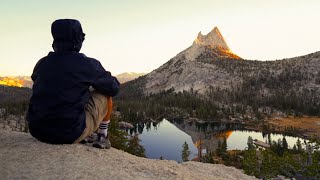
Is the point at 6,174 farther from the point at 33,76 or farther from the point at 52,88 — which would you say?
the point at 33,76

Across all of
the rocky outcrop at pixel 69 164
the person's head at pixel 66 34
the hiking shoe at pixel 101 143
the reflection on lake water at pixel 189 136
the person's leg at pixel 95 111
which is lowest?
the reflection on lake water at pixel 189 136

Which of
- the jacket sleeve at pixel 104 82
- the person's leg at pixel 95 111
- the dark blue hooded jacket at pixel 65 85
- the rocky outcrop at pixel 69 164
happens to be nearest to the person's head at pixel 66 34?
the dark blue hooded jacket at pixel 65 85

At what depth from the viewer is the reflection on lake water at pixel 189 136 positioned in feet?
321

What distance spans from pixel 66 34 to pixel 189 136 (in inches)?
4728

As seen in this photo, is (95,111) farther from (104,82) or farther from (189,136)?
(189,136)

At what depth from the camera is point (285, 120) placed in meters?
167

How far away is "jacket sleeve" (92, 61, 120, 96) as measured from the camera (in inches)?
334

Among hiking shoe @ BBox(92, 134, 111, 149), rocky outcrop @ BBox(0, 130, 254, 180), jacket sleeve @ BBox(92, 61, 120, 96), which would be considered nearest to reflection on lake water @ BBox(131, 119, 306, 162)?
hiking shoe @ BBox(92, 134, 111, 149)

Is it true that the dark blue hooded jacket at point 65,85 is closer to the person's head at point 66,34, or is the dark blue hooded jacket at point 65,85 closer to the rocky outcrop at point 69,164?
the person's head at point 66,34

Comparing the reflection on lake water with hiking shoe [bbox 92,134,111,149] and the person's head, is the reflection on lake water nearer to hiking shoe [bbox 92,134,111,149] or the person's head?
hiking shoe [bbox 92,134,111,149]

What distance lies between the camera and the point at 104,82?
8.54 metres

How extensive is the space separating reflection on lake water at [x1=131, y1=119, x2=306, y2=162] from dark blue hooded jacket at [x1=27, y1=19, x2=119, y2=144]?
258 ft

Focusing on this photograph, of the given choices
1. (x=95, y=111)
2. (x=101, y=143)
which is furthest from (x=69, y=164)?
(x=101, y=143)

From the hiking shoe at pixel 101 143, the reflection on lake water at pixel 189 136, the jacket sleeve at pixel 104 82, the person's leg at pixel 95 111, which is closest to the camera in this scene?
the jacket sleeve at pixel 104 82
